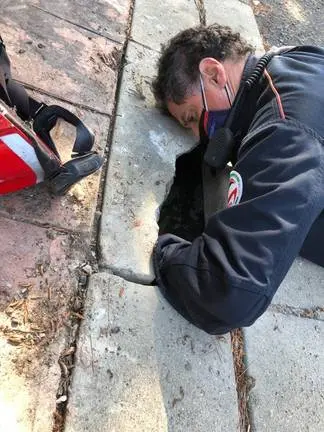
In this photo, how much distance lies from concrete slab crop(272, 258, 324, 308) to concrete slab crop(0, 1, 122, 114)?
1175 mm

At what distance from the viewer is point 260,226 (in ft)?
5.73

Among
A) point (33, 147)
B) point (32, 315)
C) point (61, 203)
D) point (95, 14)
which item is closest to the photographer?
point (32, 315)

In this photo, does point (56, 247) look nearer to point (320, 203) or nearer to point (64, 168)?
point (64, 168)

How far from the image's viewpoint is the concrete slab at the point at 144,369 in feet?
5.18

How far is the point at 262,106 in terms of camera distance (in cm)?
203

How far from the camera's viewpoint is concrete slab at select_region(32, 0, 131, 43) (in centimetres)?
285

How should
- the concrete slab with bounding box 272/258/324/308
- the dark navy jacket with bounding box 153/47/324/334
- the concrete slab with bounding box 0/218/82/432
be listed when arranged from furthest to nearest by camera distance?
the concrete slab with bounding box 272/258/324/308
the dark navy jacket with bounding box 153/47/324/334
the concrete slab with bounding box 0/218/82/432

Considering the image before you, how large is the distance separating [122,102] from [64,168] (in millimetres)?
773

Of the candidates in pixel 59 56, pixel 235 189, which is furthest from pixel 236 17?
pixel 235 189

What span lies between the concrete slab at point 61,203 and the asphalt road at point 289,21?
2105mm

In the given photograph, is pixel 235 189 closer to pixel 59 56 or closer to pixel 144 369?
pixel 144 369

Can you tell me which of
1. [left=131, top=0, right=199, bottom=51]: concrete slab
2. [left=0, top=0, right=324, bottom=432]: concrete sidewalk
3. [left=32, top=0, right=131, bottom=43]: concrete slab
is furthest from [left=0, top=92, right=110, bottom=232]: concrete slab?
[left=131, top=0, right=199, bottom=51]: concrete slab

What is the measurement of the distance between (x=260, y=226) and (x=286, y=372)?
59cm

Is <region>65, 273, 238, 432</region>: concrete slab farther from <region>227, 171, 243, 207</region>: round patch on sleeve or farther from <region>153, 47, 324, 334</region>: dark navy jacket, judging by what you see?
<region>227, 171, 243, 207</region>: round patch on sleeve
